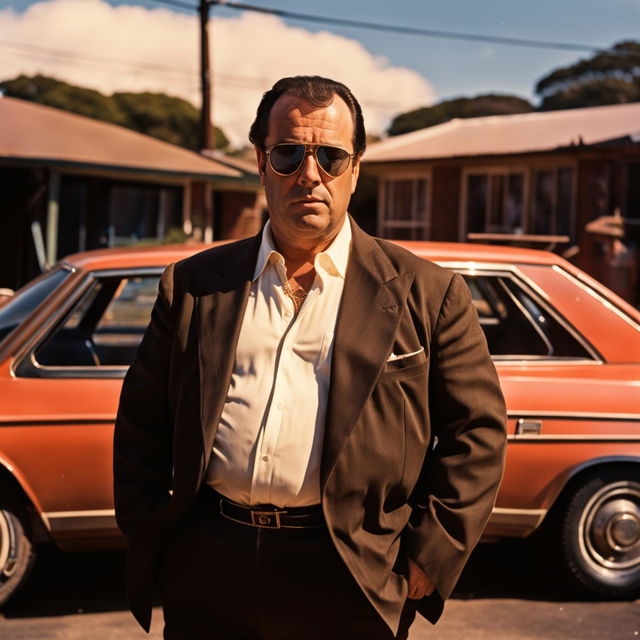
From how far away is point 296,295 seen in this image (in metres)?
2.46

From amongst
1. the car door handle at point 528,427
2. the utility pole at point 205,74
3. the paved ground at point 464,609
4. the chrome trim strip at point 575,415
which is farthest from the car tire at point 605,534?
the utility pole at point 205,74

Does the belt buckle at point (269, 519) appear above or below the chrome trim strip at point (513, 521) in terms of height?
above

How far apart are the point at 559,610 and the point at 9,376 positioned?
2.67 metres

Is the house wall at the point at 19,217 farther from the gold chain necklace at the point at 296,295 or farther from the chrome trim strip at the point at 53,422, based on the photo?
the gold chain necklace at the point at 296,295

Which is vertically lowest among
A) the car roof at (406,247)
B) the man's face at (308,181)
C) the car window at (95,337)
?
the car window at (95,337)

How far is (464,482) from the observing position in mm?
2348

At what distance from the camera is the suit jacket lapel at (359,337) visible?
7.39ft

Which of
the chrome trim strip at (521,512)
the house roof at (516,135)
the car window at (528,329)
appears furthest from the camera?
the house roof at (516,135)

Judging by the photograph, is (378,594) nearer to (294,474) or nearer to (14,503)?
(294,474)

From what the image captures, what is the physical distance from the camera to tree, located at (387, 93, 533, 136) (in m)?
59.1

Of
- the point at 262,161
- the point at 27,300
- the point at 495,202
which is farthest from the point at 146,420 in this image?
the point at 495,202

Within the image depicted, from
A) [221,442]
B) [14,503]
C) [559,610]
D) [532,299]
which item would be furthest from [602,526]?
[221,442]

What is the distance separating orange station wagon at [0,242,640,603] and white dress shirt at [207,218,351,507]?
220 cm

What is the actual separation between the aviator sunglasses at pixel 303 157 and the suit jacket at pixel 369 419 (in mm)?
188
